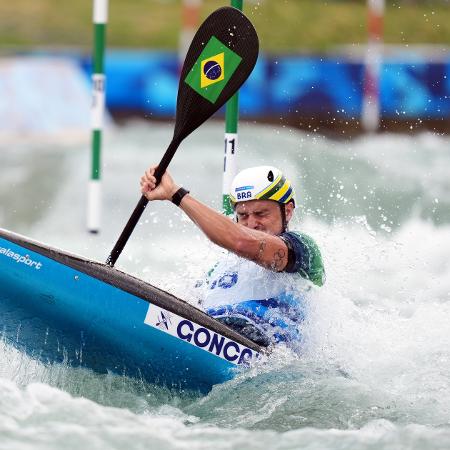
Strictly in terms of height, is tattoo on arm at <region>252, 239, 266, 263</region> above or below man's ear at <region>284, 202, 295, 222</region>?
below

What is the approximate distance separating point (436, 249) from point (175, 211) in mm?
2109

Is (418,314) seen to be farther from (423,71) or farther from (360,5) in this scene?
(360,5)

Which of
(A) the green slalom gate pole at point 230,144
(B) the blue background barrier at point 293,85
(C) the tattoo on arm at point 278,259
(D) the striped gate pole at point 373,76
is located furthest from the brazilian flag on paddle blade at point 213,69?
(D) the striped gate pole at point 373,76

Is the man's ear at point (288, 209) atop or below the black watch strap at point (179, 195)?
below

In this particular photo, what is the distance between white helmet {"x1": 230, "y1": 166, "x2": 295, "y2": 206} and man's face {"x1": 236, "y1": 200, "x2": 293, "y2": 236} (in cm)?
3

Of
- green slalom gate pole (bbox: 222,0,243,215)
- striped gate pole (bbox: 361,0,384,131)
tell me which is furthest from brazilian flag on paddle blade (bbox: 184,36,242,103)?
striped gate pole (bbox: 361,0,384,131)

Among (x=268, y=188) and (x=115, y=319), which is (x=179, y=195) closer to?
(x=268, y=188)

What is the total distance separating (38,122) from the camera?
1409 cm

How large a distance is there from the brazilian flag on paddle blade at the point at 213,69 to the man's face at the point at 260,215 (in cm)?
63

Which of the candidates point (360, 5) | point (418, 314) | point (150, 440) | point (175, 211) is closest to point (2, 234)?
point (150, 440)

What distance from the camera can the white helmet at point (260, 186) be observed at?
17.6 feet

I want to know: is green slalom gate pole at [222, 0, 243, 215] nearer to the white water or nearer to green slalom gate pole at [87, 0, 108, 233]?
the white water

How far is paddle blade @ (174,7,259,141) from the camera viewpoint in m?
5.65

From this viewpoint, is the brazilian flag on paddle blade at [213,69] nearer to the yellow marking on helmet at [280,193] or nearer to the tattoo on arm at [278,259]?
the yellow marking on helmet at [280,193]
